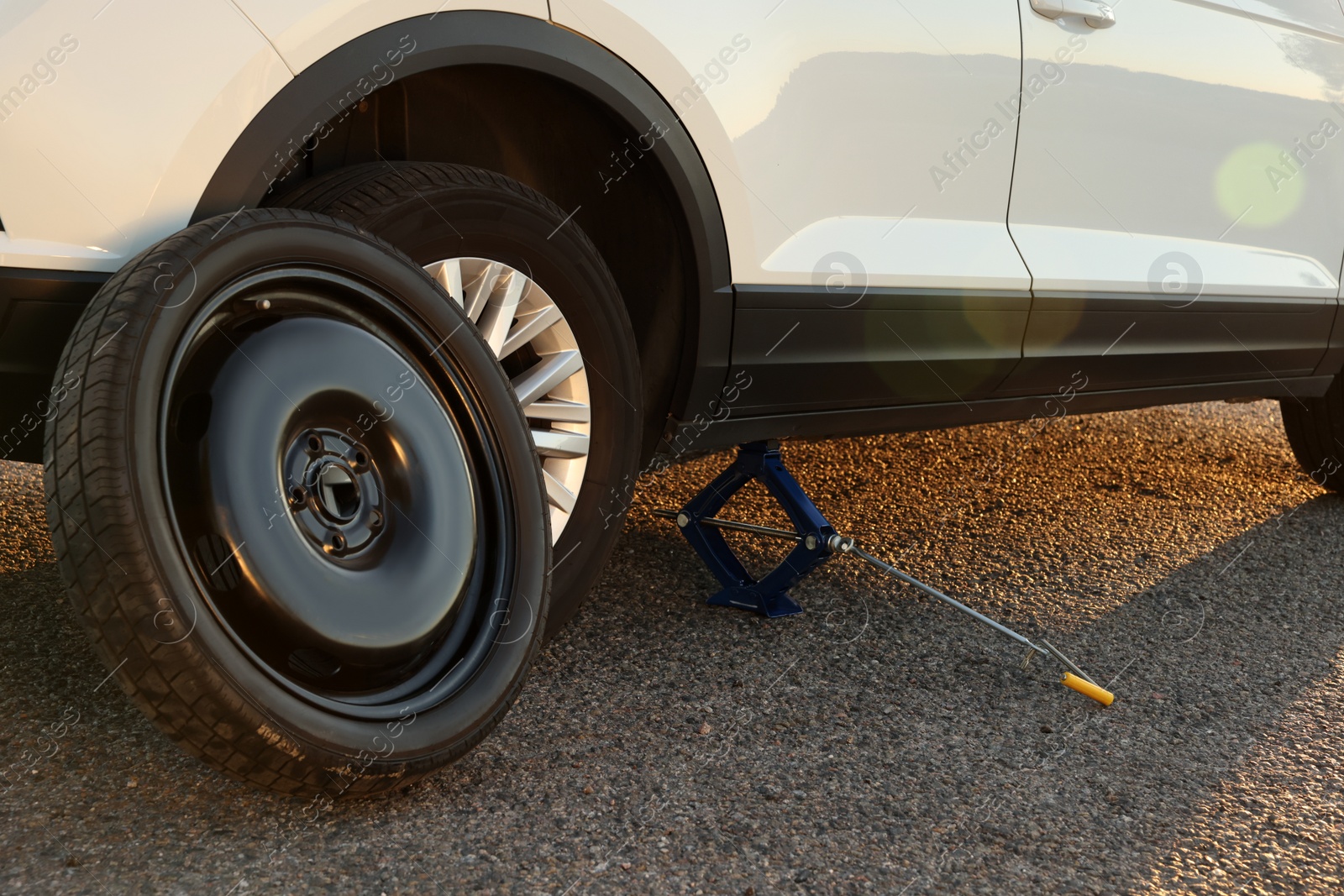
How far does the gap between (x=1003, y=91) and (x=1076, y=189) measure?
356mm

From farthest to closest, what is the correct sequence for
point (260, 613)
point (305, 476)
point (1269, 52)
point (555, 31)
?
point (1269, 52) < point (555, 31) < point (305, 476) < point (260, 613)

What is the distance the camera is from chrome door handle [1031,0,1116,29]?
2.65 m

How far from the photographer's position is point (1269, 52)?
126 inches

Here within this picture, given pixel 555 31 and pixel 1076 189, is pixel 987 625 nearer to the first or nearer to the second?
pixel 1076 189

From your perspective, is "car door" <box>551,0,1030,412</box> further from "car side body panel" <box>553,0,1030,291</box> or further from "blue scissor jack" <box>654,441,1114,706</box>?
"blue scissor jack" <box>654,441,1114,706</box>

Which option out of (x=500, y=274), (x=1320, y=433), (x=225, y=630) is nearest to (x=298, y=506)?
(x=225, y=630)

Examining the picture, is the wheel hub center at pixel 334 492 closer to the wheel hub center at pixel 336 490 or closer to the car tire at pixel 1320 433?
the wheel hub center at pixel 336 490

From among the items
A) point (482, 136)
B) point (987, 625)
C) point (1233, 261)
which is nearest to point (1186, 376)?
point (1233, 261)

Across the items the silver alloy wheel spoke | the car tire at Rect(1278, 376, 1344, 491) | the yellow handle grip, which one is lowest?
the car tire at Rect(1278, 376, 1344, 491)

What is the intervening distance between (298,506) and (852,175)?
1341mm

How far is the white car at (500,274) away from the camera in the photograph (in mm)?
1544

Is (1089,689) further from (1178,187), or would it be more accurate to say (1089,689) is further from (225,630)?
(225,630)

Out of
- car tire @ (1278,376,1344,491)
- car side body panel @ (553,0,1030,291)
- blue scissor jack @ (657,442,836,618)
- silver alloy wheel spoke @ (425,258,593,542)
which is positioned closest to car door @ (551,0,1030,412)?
car side body panel @ (553,0,1030,291)

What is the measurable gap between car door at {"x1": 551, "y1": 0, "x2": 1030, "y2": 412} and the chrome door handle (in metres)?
0.11
